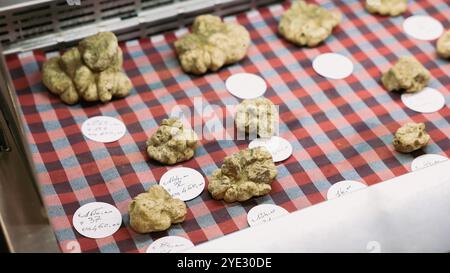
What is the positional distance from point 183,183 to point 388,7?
1.30 metres

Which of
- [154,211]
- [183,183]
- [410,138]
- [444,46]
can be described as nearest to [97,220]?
[154,211]

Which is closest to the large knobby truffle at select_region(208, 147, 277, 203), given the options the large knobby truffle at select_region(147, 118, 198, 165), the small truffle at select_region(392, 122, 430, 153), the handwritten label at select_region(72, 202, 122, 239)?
the large knobby truffle at select_region(147, 118, 198, 165)

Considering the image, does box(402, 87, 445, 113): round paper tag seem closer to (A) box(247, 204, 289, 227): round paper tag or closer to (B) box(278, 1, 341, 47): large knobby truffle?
(B) box(278, 1, 341, 47): large knobby truffle

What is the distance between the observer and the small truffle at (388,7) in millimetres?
2873

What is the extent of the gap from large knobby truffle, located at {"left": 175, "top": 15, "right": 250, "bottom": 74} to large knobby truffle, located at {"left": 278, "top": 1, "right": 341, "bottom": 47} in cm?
19

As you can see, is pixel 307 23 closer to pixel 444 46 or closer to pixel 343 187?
pixel 444 46

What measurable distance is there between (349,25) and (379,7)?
16 cm

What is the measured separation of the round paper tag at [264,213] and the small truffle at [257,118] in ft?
1.04

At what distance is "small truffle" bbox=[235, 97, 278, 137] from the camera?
7.64 ft

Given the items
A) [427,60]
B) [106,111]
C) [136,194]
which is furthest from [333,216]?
[427,60]

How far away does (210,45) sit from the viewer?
8.52ft

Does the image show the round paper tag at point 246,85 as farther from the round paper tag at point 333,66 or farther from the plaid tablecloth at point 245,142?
the round paper tag at point 333,66

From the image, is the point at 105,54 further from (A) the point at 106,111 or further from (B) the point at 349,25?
(B) the point at 349,25
